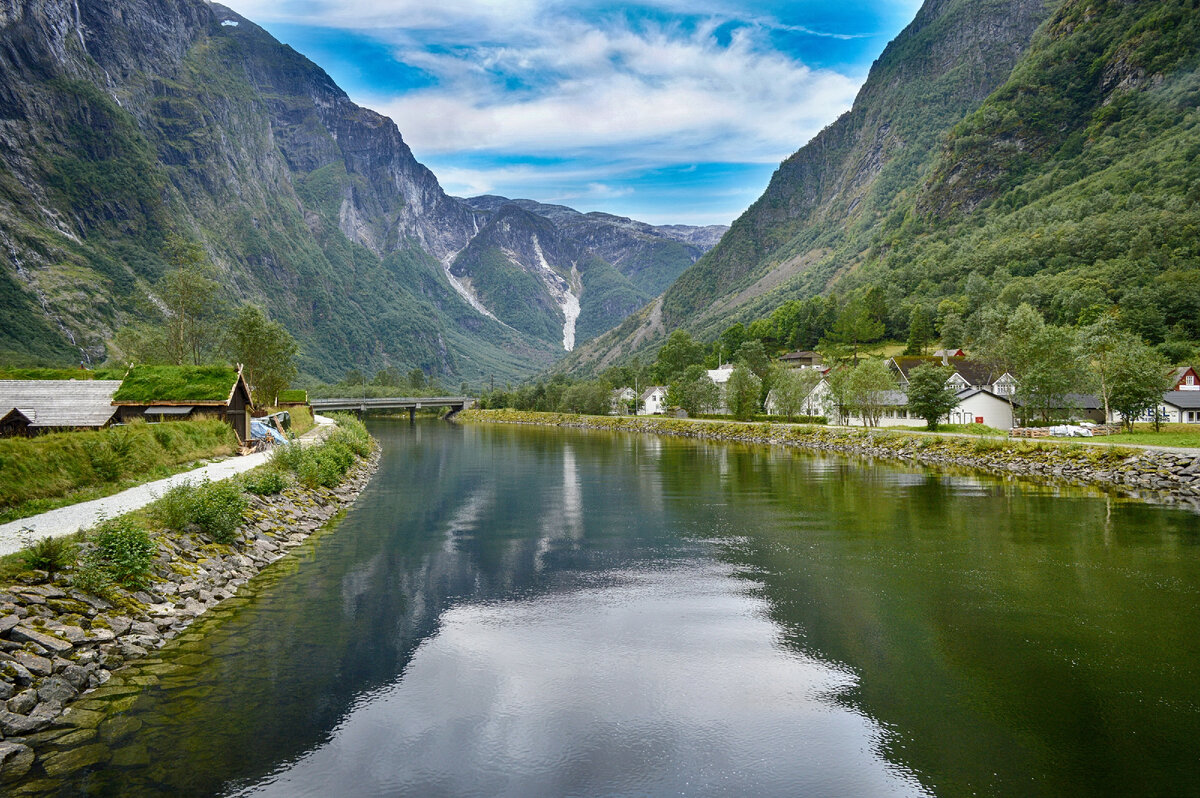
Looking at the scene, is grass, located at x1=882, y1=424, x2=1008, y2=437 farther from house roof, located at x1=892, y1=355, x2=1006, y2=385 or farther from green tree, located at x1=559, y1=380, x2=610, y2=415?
green tree, located at x1=559, y1=380, x2=610, y2=415

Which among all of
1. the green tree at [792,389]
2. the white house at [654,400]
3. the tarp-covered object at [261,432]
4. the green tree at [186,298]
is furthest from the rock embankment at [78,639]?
the white house at [654,400]

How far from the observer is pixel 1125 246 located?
12244 cm

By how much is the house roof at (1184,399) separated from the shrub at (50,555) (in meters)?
89.5

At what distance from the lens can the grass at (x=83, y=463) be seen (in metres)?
21.1

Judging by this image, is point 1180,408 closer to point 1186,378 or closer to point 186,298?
point 1186,378

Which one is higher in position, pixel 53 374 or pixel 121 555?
pixel 53 374

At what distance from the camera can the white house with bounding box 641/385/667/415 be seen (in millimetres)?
147500

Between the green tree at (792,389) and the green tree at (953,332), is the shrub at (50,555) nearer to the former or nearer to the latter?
the green tree at (792,389)

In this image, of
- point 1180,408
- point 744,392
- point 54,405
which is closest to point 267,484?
point 54,405

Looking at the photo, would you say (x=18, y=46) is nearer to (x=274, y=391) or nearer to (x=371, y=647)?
(x=274, y=391)

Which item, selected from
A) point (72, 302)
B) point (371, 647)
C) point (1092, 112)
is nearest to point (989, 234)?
point (1092, 112)

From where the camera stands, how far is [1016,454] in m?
51.4

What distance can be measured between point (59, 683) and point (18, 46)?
262 m

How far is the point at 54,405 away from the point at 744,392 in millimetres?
87442
